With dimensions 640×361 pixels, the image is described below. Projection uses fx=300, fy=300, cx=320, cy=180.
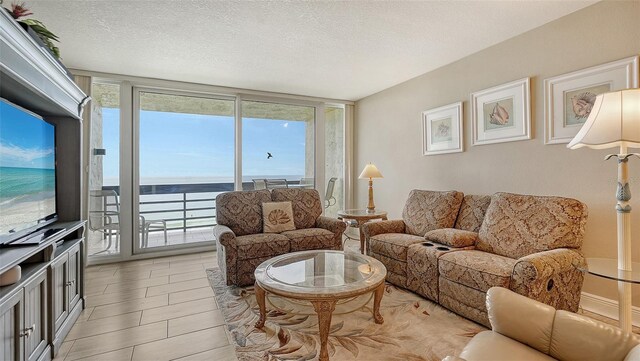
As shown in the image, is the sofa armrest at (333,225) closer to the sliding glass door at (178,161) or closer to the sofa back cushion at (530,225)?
the sofa back cushion at (530,225)

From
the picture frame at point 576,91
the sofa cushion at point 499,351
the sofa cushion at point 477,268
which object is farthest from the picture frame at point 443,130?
the sofa cushion at point 499,351

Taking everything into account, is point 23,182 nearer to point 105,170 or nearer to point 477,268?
point 105,170

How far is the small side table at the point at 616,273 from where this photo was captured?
1.56 meters

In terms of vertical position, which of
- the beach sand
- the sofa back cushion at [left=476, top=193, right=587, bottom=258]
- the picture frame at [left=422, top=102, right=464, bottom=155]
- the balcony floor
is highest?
the picture frame at [left=422, top=102, right=464, bottom=155]

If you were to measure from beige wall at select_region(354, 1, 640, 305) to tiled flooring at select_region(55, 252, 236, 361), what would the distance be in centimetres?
296

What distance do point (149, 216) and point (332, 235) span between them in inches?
113

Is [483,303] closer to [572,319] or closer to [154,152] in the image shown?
[572,319]

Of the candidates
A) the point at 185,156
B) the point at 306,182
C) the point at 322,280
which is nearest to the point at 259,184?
the point at 306,182

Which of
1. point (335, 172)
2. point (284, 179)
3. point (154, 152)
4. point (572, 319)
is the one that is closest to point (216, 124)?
point (154, 152)

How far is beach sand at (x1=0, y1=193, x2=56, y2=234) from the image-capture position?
5.44 feet

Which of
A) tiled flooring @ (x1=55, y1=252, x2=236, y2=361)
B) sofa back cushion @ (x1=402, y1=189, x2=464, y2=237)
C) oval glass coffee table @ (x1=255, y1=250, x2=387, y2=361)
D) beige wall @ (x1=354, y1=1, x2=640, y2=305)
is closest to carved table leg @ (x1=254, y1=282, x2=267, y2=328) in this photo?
oval glass coffee table @ (x1=255, y1=250, x2=387, y2=361)

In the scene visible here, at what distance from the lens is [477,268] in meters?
2.24

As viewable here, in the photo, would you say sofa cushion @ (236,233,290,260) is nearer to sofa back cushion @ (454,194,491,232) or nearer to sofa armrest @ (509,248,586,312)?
sofa back cushion @ (454,194,491,232)

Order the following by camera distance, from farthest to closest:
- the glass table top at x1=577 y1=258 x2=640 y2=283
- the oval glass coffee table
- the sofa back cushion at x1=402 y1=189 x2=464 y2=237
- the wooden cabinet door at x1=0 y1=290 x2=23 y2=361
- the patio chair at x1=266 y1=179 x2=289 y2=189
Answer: the patio chair at x1=266 y1=179 x2=289 y2=189 < the sofa back cushion at x1=402 y1=189 x2=464 y2=237 < the oval glass coffee table < the glass table top at x1=577 y1=258 x2=640 y2=283 < the wooden cabinet door at x1=0 y1=290 x2=23 y2=361
